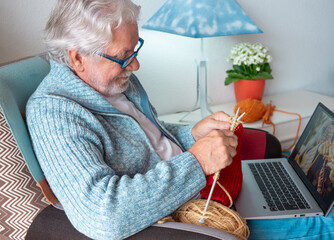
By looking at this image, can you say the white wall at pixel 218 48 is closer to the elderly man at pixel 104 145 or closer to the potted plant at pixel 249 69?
the potted plant at pixel 249 69

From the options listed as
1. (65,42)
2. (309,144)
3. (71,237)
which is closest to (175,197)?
(71,237)

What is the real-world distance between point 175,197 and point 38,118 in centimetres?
41

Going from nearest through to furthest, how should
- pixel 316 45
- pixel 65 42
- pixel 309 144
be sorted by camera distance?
pixel 65 42 → pixel 309 144 → pixel 316 45

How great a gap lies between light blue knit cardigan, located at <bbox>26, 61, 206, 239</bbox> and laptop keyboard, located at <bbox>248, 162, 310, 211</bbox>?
0.35 meters

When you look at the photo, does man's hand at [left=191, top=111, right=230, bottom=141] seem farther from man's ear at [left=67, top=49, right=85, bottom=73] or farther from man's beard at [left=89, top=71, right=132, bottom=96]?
man's ear at [left=67, top=49, right=85, bottom=73]

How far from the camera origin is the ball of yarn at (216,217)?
2.76 feet

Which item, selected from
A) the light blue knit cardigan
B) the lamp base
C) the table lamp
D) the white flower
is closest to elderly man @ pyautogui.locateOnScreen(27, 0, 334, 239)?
the light blue knit cardigan

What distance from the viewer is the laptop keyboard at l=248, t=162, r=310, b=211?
41.0 inches

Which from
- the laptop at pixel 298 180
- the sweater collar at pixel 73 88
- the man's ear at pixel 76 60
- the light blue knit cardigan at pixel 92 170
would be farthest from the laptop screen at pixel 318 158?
the man's ear at pixel 76 60

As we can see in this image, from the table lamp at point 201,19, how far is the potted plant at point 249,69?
0.93 ft

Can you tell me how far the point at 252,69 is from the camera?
1.84 m

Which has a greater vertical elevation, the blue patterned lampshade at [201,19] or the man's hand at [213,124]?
the blue patterned lampshade at [201,19]

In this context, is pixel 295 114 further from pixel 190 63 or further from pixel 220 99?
pixel 190 63

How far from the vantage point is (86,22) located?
0.89 metres
